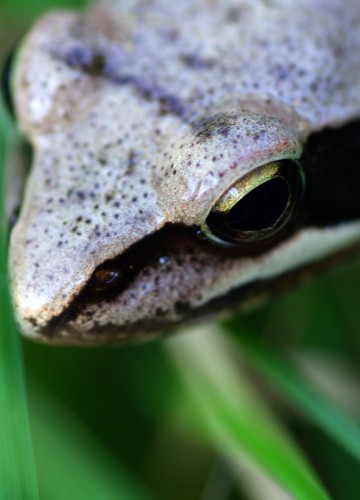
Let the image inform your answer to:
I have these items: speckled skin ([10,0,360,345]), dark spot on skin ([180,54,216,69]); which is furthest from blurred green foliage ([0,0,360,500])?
dark spot on skin ([180,54,216,69])

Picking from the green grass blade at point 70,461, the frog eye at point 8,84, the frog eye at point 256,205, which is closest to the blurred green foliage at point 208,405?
the green grass blade at point 70,461

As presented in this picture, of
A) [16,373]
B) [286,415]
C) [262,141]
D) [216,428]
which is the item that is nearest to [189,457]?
[216,428]

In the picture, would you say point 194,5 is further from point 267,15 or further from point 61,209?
point 61,209

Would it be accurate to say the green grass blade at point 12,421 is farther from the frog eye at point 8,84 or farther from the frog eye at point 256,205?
the frog eye at point 256,205

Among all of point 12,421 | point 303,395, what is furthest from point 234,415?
point 12,421

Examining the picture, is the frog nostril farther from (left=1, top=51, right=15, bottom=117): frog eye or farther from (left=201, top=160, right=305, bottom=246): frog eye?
(left=1, top=51, right=15, bottom=117): frog eye

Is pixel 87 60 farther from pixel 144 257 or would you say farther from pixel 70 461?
pixel 70 461
